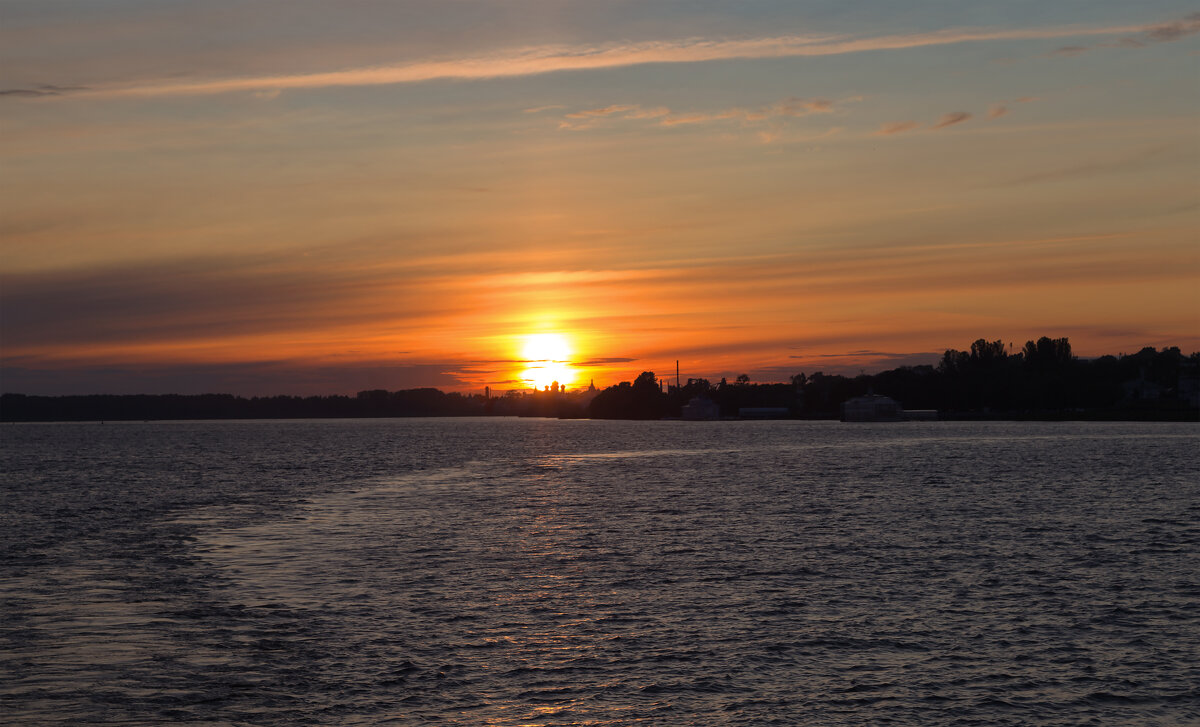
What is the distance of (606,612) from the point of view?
33.9 metres

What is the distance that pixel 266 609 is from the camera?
35.0 m

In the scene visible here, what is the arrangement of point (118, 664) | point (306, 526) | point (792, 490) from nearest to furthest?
1. point (118, 664)
2. point (306, 526)
3. point (792, 490)

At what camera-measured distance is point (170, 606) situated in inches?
1393

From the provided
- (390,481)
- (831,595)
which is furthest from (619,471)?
(831,595)

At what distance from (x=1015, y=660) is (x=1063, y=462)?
111169 millimetres

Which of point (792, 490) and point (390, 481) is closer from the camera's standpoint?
point (792, 490)

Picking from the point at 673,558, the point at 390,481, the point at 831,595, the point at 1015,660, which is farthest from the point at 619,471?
the point at 1015,660

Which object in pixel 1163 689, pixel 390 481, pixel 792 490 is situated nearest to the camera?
pixel 1163 689

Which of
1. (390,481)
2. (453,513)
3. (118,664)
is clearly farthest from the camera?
(390,481)

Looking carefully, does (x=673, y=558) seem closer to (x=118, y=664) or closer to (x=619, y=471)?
(x=118, y=664)

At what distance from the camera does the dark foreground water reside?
2381 centimetres

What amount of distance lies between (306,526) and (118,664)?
115ft

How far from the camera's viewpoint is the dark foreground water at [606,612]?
78.1ft

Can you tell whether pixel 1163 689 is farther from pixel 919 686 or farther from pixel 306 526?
pixel 306 526
